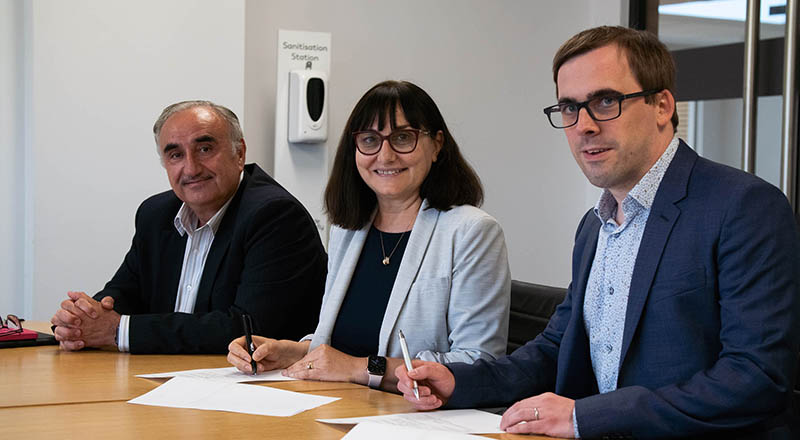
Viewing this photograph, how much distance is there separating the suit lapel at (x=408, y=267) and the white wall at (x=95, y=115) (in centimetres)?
253

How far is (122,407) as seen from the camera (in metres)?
2.03

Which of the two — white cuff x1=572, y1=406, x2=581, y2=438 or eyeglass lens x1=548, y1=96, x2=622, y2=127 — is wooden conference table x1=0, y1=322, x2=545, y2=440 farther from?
eyeglass lens x1=548, y1=96, x2=622, y2=127

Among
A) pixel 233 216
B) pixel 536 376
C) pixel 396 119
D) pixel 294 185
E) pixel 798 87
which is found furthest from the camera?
pixel 294 185

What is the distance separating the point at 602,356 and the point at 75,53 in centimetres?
355

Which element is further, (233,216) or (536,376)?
(233,216)

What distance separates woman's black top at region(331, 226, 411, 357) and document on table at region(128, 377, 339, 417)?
54 cm

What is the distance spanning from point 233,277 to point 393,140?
0.77 m

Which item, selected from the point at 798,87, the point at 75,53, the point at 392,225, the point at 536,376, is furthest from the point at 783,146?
the point at 75,53

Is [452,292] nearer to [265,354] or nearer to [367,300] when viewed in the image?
[367,300]

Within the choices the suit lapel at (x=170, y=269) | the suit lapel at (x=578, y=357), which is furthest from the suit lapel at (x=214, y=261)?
the suit lapel at (x=578, y=357)

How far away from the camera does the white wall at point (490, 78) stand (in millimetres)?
5789

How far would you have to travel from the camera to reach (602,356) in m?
2.06

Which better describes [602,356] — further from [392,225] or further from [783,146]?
[783,146]

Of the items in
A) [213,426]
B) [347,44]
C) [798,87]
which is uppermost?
[347,44]
